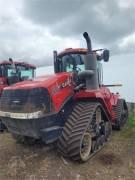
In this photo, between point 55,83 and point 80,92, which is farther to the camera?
point 80,92

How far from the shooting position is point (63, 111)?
5.10m

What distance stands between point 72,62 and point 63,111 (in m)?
1.69

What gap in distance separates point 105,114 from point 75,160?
1645 millimetres

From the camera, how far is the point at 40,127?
4.52 metres

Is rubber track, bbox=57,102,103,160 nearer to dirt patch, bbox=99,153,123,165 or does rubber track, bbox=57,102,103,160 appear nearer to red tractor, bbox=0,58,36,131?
dirt patch, bbox=99,153,123,165

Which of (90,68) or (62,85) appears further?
(90,68)

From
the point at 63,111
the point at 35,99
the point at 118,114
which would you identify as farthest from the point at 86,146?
the point at 118,114

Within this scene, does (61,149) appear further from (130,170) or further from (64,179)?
(130,170)

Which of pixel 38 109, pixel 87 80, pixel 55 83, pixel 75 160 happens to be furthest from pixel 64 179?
pixel 87 80

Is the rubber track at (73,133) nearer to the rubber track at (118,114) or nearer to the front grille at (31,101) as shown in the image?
the front grille at (31,101)

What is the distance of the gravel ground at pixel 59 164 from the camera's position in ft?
14.5

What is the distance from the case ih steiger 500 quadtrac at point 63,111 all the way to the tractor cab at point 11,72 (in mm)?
3956

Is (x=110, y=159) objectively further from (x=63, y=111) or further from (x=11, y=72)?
(x=11, y=72)

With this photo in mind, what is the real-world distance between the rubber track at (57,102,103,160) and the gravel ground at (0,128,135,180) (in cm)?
25
